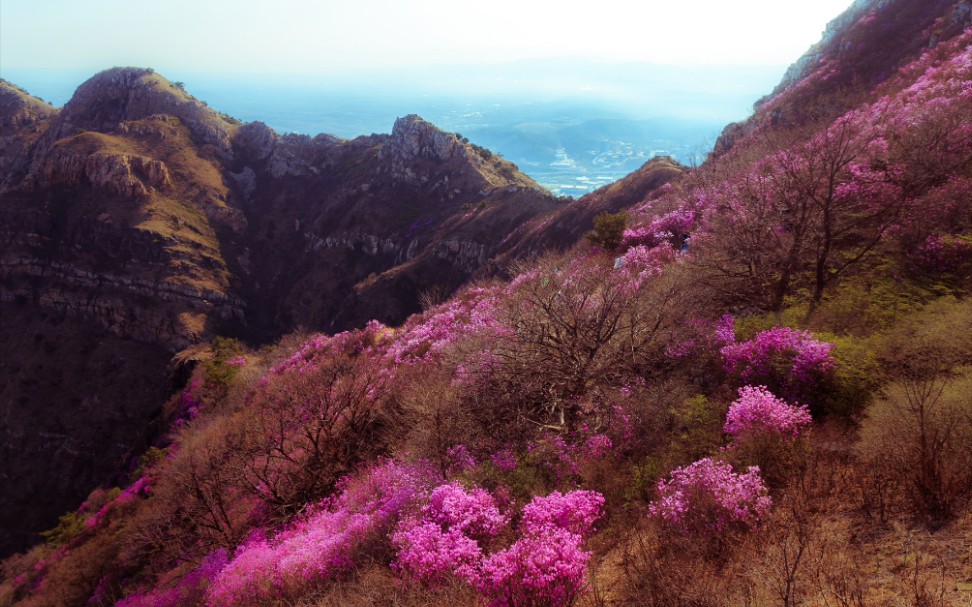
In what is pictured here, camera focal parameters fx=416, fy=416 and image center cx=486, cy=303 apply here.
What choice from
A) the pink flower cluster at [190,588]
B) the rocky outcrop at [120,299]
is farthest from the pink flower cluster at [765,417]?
the rocky outcrop at [120,299]

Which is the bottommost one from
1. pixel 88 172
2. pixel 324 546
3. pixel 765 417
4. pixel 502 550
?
pixel 324 546

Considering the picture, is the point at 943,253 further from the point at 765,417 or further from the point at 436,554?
the point at 436,554

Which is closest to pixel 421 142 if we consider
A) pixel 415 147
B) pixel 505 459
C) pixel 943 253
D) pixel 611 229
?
pixel 415 147

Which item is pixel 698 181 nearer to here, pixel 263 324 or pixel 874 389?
pixel 874 389

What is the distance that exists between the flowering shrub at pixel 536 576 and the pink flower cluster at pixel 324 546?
3404mm

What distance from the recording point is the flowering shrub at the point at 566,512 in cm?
698

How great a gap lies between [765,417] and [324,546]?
925 cm

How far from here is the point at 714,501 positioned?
Result: 229 inches

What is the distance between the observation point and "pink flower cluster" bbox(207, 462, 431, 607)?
28.8 ft

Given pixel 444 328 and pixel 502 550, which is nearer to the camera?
pixel 502 550

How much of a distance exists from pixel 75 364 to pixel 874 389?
8406 centimetres

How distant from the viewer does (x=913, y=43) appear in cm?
3120

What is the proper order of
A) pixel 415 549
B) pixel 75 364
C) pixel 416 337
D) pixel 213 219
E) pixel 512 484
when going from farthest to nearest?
pixel 213 219
pixel 75 364
pixel 416 337
pixel 512 484
pixel 415 549

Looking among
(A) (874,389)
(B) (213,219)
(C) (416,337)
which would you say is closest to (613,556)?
(A) (874,389)
